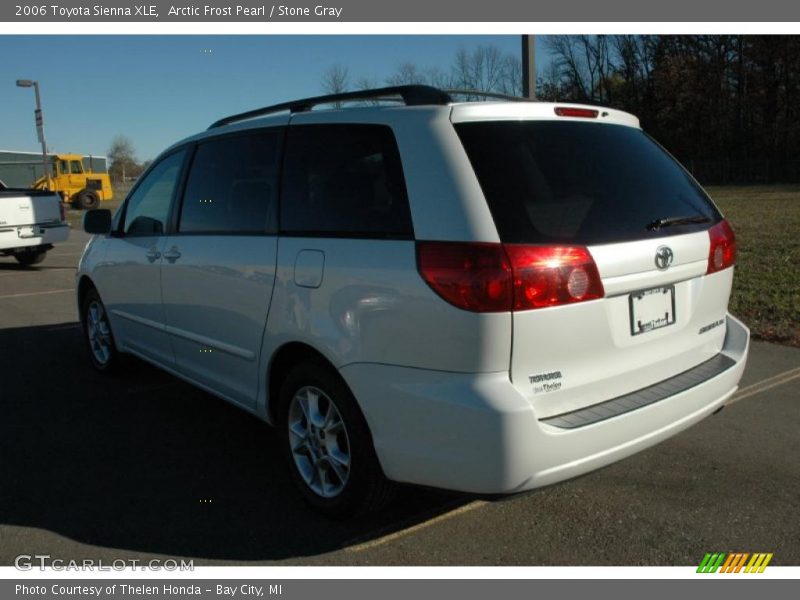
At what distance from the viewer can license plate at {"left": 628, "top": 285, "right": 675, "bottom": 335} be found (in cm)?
284

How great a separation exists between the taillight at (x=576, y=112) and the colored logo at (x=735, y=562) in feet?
6.28

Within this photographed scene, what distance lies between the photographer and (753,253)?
10.6 m

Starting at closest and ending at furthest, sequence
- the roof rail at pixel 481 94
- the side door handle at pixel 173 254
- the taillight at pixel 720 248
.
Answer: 1. the roof rail at pixel 481 94
2. the taillight at pixel 720 248
3. the side door handle at pixel 173 254

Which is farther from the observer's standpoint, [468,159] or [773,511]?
[773,511]

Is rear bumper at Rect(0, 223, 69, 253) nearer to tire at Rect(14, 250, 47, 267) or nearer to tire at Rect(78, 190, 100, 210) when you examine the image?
tire at Rect(14, 250, 47, 267)

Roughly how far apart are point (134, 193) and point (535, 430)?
3766 millimetres

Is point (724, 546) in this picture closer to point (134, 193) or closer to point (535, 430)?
point (535, 430)

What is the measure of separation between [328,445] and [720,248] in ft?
6.64

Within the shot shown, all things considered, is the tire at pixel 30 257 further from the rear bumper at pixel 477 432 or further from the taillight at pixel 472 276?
the taillight at pixel 472 276

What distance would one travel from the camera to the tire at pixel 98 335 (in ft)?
18.3

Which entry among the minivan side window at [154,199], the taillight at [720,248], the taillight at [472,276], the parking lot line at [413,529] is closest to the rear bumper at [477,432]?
the taillight at [472,276]

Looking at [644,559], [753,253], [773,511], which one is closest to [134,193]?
[644,559]

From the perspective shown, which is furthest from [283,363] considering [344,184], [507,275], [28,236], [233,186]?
[28,236]

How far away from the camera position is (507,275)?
253 cm
